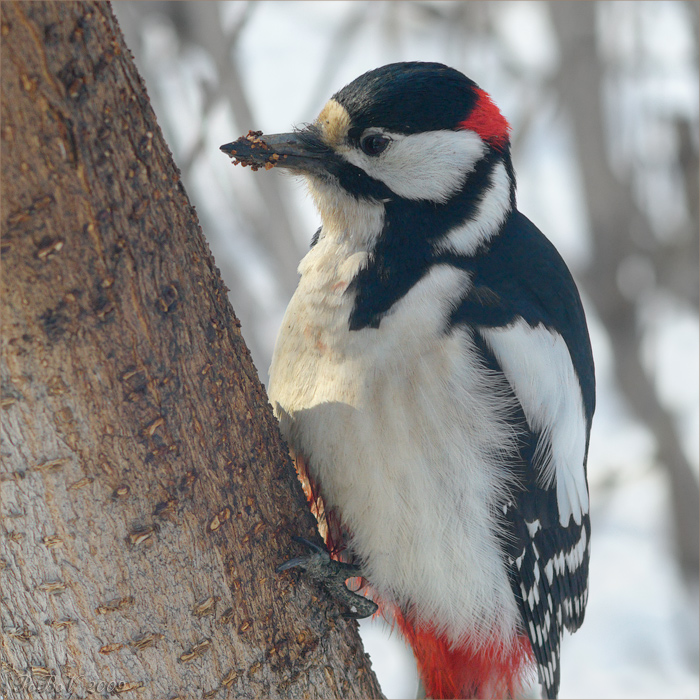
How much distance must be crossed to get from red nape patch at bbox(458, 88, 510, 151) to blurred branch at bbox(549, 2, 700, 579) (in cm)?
260

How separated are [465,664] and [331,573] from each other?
0.62 meters

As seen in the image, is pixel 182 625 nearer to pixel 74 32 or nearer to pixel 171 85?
pixel 74 32

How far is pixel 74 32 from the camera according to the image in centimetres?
103

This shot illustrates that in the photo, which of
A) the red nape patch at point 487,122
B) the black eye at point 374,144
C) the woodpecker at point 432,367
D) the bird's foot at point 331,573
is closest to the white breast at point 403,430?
the woodpecker at point 432,367

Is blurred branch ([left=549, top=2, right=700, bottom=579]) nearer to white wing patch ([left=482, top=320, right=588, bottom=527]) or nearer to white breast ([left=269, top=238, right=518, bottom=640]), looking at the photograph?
white wing patch ([left=482, top=320, right=588, bottom=527])

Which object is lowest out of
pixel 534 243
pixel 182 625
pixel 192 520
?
pixel 182 625

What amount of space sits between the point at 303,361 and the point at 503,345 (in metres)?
0.42

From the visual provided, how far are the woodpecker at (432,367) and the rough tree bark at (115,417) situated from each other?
28cm

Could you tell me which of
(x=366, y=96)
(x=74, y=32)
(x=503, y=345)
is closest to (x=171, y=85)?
(x=366, y=96)

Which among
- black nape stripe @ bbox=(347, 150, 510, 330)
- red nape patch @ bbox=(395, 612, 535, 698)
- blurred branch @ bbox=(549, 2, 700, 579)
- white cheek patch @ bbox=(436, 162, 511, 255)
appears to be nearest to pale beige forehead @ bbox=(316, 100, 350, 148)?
black nape stripe @ bbox=(347, 150, 510, 330)

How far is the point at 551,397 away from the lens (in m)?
1.80

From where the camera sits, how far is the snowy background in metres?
3.81

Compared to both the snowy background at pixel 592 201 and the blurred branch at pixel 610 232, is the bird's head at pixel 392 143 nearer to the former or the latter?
the snowy background at pixel 592 201

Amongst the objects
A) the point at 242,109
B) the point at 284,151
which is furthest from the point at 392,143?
the point at 242,109
